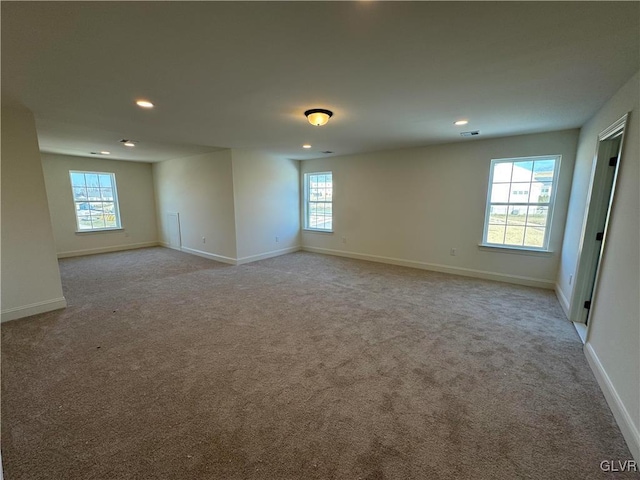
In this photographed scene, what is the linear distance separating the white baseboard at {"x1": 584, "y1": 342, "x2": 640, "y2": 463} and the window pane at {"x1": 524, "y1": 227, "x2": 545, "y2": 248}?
2.30 metres

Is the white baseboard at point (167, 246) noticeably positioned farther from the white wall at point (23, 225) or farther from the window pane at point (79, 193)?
the white wall at point (23, 225)

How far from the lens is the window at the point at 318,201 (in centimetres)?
649

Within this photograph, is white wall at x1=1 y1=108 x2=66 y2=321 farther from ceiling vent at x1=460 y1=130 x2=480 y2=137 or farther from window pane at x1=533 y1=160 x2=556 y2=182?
window pane at x1=533 y1=160 x2=556 y2=182

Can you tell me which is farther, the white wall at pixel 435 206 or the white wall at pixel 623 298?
the white wall at pixel 435 206

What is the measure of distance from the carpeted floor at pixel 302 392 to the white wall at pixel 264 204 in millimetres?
2293

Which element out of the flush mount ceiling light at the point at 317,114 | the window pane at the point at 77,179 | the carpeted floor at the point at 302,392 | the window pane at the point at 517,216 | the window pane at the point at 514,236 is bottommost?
the carpeted floor at the point at 302,392

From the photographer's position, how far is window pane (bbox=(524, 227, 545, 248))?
410 cm

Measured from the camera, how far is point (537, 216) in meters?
4.11

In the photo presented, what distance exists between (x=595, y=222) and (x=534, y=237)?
4.71 feet

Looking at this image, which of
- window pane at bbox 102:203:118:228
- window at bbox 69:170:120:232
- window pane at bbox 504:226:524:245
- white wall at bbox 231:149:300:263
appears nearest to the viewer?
window pane at bbox 504:226:524:245

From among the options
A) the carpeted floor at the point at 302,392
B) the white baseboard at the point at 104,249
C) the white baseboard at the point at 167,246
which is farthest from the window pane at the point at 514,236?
the white baseboard at the point at 104,249

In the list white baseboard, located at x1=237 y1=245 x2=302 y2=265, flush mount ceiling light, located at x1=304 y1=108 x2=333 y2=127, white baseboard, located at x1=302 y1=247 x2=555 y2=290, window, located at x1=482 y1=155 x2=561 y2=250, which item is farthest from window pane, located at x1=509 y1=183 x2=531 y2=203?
white baseboard, located at x1=237 y1=245 x2=302 y2=265

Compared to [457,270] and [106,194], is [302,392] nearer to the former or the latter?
[457,270]

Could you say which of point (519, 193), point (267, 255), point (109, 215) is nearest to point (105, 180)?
point (109, 215)
